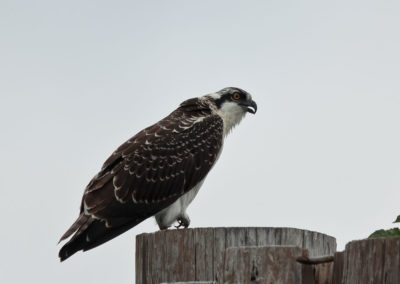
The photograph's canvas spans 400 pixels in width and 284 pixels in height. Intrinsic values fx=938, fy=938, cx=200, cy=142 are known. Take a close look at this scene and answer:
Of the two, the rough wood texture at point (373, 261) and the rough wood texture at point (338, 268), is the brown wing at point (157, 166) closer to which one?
the rough wood texture at point (338, 268)

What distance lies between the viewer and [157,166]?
38.1ft

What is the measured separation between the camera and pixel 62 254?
29.7ft

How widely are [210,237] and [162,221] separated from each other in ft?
15.7

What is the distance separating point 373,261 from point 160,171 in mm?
7250

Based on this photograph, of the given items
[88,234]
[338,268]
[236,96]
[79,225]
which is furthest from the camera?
[236,96]

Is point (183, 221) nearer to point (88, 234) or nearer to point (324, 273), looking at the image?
point (88, 234)

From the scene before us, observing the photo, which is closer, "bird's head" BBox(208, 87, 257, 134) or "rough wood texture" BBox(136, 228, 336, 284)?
"rough wood texture" BBox(136, 228, 336, 284)

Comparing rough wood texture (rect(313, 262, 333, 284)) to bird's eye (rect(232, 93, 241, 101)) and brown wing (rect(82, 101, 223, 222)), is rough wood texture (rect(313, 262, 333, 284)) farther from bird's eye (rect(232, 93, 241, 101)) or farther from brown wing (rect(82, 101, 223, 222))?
bird's eye (rect(232, 93, 241, 101))

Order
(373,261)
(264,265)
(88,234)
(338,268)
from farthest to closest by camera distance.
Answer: (88,234), (264,265), (338,268), (373,261)

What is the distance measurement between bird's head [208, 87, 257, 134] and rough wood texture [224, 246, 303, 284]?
297 inches

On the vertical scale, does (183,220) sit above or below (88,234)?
above

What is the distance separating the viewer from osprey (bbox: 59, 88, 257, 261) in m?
10.4

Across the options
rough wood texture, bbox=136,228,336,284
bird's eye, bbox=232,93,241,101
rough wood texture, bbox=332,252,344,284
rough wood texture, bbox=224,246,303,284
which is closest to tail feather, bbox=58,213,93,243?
rough wood texture, bbox=136,228,336,284

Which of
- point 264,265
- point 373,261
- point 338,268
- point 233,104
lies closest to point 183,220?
point 233,104
